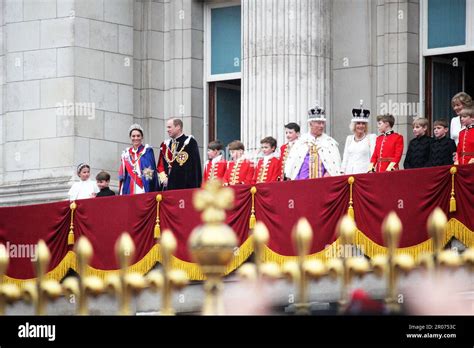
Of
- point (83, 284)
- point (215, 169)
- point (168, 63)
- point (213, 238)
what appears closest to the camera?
point (213, 238)

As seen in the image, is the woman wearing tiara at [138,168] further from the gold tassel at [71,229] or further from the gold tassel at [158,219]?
the gold tassel at [158,219]

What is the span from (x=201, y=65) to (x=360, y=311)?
22735 mm

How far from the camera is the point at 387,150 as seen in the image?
Result: 20.6 m

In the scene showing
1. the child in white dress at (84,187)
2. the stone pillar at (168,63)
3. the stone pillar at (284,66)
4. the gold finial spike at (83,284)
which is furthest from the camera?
the stone pillar at (168,63)

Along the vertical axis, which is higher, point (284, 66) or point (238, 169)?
point (284, 66)

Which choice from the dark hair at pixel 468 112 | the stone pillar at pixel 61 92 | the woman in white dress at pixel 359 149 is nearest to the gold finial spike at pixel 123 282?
the dark hair at pixel 468 112

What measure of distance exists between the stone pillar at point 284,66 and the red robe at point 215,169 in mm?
1965

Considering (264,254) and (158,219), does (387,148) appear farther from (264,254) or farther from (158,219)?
(158,219)

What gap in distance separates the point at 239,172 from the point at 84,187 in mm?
4040

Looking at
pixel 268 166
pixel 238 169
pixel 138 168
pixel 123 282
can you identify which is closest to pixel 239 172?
pixel 238 169

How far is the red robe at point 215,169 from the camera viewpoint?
75.6 feet

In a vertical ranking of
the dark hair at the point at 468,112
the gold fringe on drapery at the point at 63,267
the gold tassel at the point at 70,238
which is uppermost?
the dark hair at the point at 468,112

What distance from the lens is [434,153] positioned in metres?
19.5
